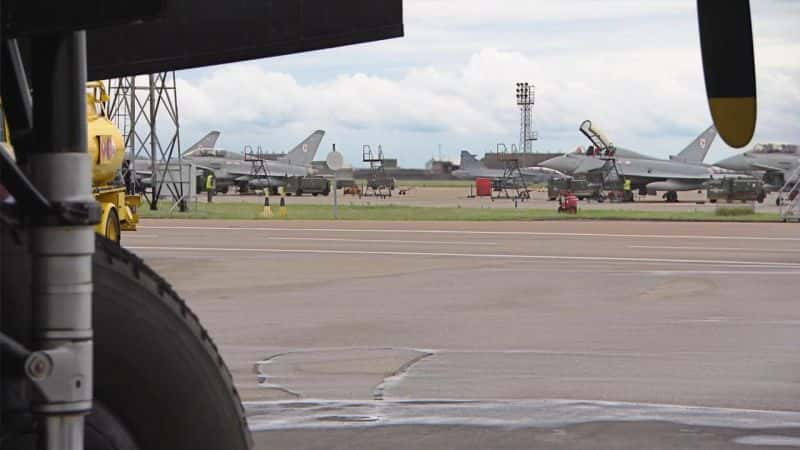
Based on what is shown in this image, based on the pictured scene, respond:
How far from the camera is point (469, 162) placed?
10338cm

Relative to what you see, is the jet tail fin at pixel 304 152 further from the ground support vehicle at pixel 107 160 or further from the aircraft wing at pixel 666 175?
the ground support vehicle at pixel 107 160

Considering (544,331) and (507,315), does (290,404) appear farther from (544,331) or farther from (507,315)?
(507,315)

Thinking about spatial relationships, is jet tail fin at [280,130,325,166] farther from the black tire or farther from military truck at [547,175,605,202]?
the black tire

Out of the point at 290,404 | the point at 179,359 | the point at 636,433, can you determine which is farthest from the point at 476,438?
the point at 179,359

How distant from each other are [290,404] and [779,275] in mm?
12188

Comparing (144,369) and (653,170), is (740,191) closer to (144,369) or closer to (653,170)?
(653,170)

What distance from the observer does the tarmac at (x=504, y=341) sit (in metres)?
7.39

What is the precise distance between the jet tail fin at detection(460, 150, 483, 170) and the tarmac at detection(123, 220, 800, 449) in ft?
257

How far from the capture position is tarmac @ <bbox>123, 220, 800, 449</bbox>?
24.2 ft

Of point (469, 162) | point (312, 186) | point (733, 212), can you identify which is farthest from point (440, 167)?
point (733, 212)

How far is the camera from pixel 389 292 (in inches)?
627

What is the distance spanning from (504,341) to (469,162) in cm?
9243

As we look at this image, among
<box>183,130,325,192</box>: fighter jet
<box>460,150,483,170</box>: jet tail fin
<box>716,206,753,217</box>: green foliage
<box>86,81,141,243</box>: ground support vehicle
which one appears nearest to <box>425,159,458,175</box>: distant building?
Result: <box>460,150,483,170</box>: jet tail fin

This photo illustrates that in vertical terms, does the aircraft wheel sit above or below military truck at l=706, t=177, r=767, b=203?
above
